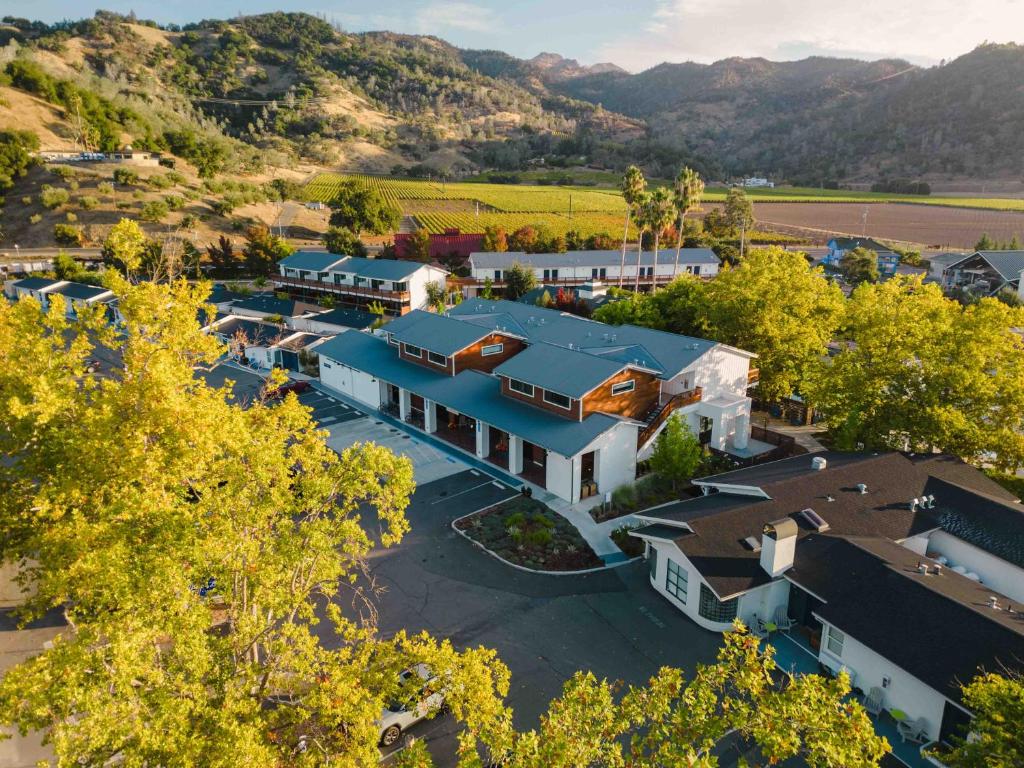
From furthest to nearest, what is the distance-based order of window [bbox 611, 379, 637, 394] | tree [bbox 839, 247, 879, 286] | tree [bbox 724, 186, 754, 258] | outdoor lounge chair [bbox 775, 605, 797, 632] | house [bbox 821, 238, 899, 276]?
tree [bbox 724, 186, 754, 258] → house [bbox 821, 238, 899, 276] → tree [bbox 839, 247, 879, 286] → window [bbox 611, 379, 637, 394] → outdoor lounge chair [bbox 775, 605, 797, 632]

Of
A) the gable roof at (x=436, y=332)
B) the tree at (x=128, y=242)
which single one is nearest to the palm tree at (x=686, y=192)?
the gable roof at (x=436, y=332)

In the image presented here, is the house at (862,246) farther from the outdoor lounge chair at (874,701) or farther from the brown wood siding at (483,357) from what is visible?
the outdoor lounge chair at (874,701)

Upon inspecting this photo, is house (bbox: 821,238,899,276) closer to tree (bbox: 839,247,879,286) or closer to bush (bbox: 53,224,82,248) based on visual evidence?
tree (bbox: 839,247,879,286)

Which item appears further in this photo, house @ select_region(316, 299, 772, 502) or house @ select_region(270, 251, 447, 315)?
house @ select_region(270, 251, 447, 315)

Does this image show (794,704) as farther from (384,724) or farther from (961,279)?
(961,279)

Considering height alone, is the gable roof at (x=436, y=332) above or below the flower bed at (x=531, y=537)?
above

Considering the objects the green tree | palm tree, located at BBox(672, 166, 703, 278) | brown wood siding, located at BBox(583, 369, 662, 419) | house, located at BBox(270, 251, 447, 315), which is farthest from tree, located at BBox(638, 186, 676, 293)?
the green tree
